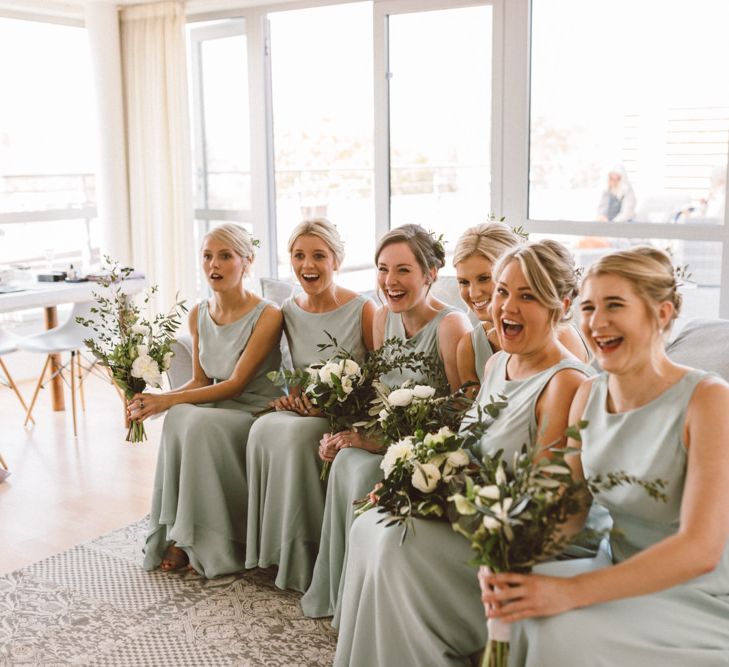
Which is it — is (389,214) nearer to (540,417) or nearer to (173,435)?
(173,435)

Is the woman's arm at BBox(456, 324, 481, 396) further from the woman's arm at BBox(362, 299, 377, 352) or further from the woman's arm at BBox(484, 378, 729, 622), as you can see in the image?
the woman's arm at BBox(484, 378, 729, 622)

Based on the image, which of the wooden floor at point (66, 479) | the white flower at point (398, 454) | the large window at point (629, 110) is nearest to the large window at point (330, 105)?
the wooden floor at point (66, 479)

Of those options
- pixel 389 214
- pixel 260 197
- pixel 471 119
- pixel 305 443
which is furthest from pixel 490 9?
pixel 305 443

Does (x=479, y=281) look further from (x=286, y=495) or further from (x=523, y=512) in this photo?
(x=523, y=512)

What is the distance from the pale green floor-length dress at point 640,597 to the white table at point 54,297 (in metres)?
3.74

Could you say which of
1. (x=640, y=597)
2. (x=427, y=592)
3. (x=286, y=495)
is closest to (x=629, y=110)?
(x=286, y=495)

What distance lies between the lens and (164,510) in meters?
3.48

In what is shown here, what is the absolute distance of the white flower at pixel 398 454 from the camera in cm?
244

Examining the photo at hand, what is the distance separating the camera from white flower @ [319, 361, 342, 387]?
307 cm

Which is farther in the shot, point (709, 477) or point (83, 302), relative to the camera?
point (83, 302)

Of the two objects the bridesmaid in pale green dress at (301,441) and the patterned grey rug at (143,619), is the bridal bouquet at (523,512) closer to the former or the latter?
the patterned grey rug at (143,619)

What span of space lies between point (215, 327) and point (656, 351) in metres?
2.07

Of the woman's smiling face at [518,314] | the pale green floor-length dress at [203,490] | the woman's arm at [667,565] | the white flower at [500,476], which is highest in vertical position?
the woman's smiling face at [518,314]

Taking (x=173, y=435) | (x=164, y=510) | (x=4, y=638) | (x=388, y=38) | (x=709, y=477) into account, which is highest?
(x=388, y=38)
